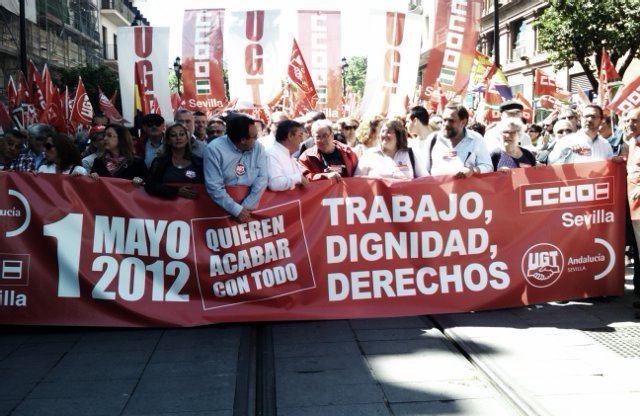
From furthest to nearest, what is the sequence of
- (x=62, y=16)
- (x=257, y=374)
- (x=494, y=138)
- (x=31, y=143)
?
(x=62, y=16) → (x=494, y=138) → (x=31, y=143) → (x=257, y=374)

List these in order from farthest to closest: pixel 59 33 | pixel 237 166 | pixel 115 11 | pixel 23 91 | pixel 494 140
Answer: pixel 115 11 → pixel 59 33 → pixel 23 91 → pixel 494 140 → pixel 237 166

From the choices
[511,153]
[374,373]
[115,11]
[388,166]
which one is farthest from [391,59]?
[115,11]

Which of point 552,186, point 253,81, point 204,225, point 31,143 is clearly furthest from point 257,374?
point 253,81

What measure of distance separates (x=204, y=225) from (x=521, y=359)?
292 cm

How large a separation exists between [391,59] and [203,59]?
13.5 feet

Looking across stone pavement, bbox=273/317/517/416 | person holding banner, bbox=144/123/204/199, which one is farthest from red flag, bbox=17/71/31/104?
stone pavement, bbox=273/317/517/416

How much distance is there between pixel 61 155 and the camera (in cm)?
685

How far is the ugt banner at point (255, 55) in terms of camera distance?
15.5 meters

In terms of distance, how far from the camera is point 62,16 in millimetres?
46656

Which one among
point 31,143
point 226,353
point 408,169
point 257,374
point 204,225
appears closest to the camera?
point 257,374

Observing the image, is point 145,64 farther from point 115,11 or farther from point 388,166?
point 115,11

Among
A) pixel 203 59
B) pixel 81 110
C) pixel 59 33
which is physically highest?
pixel 59 33

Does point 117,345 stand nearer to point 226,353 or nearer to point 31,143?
point 226,353

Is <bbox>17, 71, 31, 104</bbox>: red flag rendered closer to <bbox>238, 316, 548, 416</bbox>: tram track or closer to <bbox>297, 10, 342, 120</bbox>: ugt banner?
<bbox>297, 10, 342, 120</bbox>: ugt banner
